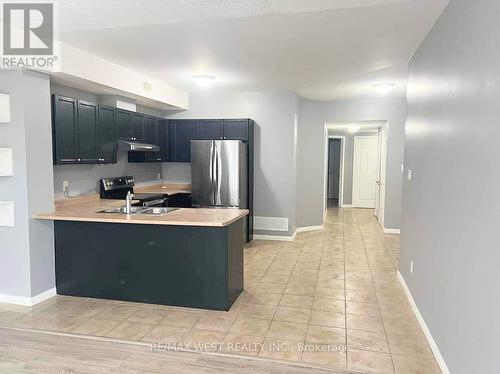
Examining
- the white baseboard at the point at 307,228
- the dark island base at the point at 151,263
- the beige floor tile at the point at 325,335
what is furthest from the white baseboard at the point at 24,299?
the white baseboard at the point at 307,228

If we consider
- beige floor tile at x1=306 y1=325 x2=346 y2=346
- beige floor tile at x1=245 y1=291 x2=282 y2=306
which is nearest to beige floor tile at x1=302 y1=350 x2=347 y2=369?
beige floor tile at x1=306 y1=325 x2=346 y2=346

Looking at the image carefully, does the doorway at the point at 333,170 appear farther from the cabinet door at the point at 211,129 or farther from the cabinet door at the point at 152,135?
the cabinet door at the point at 152,135

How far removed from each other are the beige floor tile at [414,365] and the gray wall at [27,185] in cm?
Answer: 339

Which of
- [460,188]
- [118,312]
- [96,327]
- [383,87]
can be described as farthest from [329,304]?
[383,87]

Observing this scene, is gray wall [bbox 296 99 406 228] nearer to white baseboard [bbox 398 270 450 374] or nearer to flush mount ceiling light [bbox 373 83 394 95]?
flush mount ceiling light [bbox 373 83 394 95]

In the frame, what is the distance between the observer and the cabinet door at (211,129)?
6035 mm

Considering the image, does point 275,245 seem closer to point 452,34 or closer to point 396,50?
point 396,50

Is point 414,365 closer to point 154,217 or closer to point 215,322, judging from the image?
point 215,322

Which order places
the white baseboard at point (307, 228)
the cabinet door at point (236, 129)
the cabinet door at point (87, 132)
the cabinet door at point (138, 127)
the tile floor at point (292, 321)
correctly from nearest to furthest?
1. the tile floor at point (292, 321)
2. the cabinet door at point (87, 132)
3. the cabinet door at point (138, 127)
4. the cabinet door at point (236, 129)
5. the white baseboard at point (307, 228)

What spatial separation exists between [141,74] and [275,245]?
340 centimetres

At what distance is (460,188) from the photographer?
2189 millimetres

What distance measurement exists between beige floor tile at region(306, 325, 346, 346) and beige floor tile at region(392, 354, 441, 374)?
0.42m

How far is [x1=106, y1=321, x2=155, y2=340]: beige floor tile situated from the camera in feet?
9.50

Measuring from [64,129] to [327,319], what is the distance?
3.35 meters
